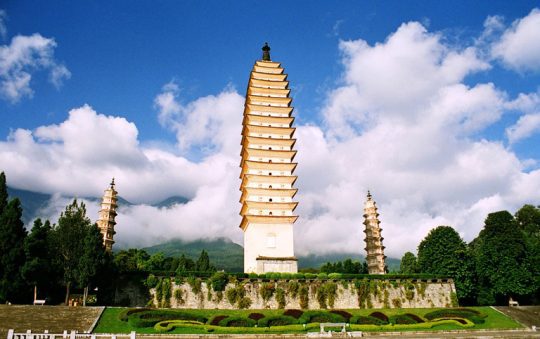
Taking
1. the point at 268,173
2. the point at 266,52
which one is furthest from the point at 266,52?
the point at 268,173

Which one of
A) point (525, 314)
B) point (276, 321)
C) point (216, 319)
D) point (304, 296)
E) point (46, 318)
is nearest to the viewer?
point (46, 318)

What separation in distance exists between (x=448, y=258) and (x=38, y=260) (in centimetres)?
3724

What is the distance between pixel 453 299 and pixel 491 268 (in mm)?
6250

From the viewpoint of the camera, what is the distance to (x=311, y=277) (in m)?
36.0

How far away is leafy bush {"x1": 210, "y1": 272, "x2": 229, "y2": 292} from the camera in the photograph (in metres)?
33.8

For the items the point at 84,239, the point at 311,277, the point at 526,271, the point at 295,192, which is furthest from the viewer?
the point at 295,192

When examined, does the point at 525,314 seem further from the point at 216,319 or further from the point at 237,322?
the point at 216,319

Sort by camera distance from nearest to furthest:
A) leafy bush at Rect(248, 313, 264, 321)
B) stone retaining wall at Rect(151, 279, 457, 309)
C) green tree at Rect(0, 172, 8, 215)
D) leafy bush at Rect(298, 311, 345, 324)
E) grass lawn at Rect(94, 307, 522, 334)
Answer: grass lawn at Rect(94, 307, 522, 334), leafy bush at Rect(298, 311, 345, 324), leafy bush at Rect(248, 313, 264, 321), green tree at Rect(0, 172, 8, 215), stone retaining wall at Rect(151, 279, 457, 309)

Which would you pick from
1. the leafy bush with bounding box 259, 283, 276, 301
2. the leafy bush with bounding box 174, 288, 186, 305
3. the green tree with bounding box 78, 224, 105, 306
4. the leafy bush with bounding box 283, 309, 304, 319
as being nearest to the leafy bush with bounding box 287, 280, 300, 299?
the leafy bush with bounding box 259, 283, 276, 301

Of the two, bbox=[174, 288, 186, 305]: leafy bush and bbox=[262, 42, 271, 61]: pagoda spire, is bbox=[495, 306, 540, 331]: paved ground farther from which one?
bbox=[262, 42, 271, 61]: pagoda spire

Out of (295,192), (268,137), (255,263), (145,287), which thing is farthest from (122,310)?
(268,137)

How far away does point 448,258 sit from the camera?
3997 cm

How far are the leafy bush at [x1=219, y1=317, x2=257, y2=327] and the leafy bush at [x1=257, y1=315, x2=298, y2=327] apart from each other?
2.03ft

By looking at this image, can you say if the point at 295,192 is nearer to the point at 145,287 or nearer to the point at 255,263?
the point at 255,263
